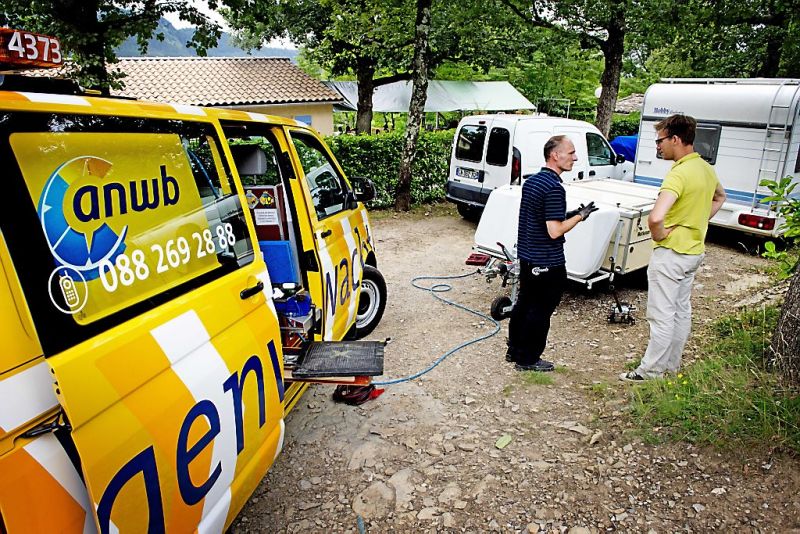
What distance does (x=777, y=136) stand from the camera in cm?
Result: 846

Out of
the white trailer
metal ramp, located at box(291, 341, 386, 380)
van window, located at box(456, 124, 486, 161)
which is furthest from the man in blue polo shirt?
van window, located at box(456, 124, 486, 161)

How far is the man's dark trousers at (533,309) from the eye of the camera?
4.42m

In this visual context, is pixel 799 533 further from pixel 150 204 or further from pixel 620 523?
pixel 150 204

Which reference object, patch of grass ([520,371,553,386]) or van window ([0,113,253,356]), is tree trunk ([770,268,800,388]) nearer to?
patch of grass ([520,371,553,386])

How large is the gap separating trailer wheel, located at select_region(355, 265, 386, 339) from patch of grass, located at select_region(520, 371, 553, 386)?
1647 millimetres

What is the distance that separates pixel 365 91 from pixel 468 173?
11.6 m

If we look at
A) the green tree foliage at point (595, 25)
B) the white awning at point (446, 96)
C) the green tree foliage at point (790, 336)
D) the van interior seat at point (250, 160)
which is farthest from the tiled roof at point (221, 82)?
the green tree foliage at point (790, 336)

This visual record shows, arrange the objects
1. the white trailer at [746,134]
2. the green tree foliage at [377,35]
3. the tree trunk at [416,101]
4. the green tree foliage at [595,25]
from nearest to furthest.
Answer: the white trailer at [746,134] → the tree trunk at [416,101] → the green tree foliage at [377,35] → the green tree foliage at [595,25]

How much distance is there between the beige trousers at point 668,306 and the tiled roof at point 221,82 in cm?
1810

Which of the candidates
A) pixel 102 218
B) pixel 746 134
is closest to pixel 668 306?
pixel 102 218

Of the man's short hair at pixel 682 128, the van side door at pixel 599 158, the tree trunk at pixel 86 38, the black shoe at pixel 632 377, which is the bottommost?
the black shoe at pixel 632 377

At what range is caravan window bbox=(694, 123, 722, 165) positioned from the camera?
927 centimetres

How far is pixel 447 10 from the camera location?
13.1 m

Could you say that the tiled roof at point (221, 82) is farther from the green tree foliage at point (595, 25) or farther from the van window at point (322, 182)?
the van window at point (322, 182)
